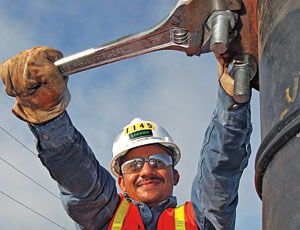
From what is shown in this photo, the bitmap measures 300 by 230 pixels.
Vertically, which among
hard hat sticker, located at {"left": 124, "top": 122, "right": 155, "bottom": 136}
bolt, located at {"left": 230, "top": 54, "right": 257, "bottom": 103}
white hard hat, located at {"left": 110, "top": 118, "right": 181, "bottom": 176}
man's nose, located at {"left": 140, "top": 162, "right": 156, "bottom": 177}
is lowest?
bolt, located at {"left": 230, "top": 54, "right": 257, "bottom": 103}

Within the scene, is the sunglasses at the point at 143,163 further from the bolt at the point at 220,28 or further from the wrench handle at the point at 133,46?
the bolt at the point at 220,28

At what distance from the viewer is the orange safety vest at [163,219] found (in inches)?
165

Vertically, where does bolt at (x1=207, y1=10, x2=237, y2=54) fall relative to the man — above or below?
below

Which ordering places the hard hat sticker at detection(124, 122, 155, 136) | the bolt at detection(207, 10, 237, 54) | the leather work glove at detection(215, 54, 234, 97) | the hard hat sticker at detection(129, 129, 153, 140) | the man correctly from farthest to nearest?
1. the hard hat sticker at detection(124, 122, 155, 136)
2. the hard hat sticker at detection(129, 129, 153, 140)
3. the man
4. the leather work glove at detection(215, 54, 234, 97)
5. the bolt at detection(207, 10, 237, 54)

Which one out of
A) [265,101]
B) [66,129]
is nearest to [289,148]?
[265,101]

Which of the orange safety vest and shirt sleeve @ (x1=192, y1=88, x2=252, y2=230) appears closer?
shirt sleeve @ (x1=192, y1=88, x2=252, y2=230)

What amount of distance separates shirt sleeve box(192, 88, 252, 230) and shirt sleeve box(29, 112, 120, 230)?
0.79 meters

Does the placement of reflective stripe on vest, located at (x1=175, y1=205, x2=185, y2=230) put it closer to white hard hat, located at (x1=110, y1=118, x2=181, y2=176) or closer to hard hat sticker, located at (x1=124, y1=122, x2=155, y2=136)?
white hard hat, located at (x1=110, y1=118, x2=181, y2=176)

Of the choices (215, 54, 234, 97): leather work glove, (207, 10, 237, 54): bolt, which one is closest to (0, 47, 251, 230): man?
(215, 54, 234, 97): leather work glove

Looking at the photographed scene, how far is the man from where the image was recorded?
3.14 metres

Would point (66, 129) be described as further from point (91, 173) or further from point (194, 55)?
point (194, 55)

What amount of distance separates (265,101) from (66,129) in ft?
8.45

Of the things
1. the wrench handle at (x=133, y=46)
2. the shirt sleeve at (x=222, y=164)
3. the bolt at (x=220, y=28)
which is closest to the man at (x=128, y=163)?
the shirt sleeve at (x=222, y=164)

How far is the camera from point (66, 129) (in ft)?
12.2
